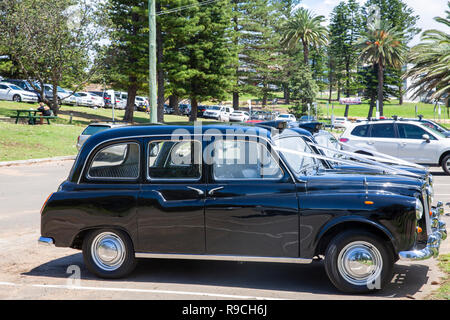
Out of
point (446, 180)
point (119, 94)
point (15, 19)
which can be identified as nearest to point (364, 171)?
point (446, 180)

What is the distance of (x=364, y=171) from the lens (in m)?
6.56

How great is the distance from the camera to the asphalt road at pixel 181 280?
5.84 meters

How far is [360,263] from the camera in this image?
5.70 metres

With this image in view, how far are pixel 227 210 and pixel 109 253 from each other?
157 cm

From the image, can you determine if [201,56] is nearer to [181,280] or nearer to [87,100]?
[87,100]

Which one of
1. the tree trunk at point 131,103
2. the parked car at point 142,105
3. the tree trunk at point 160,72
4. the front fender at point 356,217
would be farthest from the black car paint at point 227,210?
the parked car at point 142,105

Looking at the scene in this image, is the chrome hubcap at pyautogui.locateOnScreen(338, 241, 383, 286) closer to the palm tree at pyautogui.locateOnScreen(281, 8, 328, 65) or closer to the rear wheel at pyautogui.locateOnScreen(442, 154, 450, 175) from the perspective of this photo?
the rear wheel at pyautogui.locateOnScreen(442, 154, 450, 175)

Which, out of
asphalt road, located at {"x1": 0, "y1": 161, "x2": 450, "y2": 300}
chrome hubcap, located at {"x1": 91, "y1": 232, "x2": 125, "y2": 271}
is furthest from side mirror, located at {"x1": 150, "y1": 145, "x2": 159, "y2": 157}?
asphalt road, located at {"x1": 0, "y1": 161, "x2": 450, "y2": 300}

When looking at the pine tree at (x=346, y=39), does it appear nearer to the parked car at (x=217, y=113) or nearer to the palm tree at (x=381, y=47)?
the palm tree at (x=381, y=47)

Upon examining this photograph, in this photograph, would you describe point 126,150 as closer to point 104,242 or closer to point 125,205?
point 125,205

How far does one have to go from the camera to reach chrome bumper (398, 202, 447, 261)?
18.2 feet

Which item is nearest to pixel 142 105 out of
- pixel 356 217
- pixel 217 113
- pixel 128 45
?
pixel 217 113

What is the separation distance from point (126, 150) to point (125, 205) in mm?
671

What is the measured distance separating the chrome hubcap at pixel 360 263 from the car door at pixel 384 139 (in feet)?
38.0
